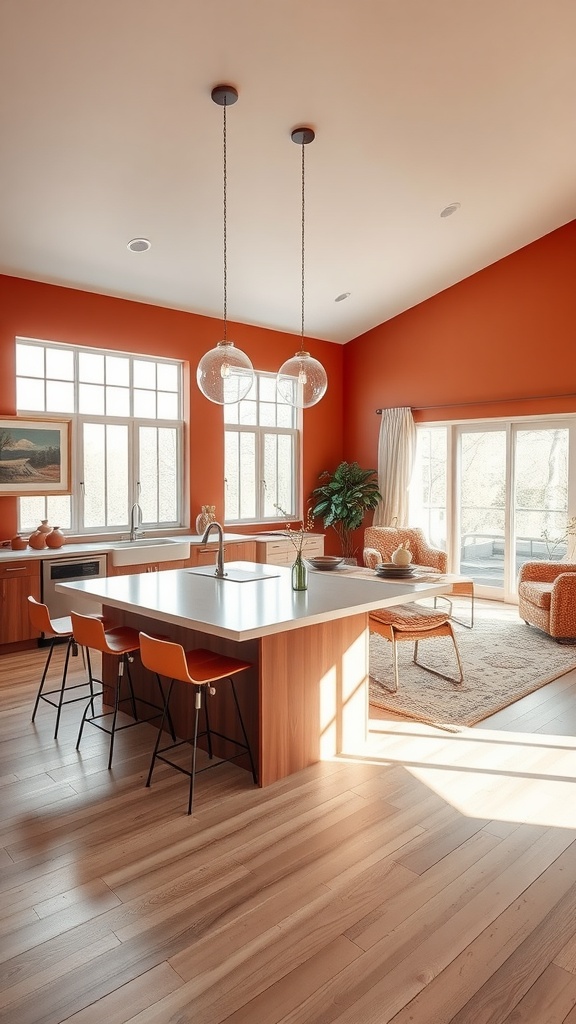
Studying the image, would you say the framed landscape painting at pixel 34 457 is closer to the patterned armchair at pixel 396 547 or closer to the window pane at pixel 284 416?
the window pane at pixel 284 416

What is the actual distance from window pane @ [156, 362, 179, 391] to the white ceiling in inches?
24.5

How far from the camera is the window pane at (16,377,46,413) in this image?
590 cm

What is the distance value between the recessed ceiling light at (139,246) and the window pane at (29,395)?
1.43 m

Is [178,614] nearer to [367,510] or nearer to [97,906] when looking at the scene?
[97,906]

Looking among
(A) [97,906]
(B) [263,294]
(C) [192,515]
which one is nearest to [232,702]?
(A) [97,906]

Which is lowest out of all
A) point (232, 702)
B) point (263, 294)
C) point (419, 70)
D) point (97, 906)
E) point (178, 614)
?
point (97, 906)

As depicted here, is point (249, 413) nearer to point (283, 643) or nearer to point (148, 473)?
point (148, 473)

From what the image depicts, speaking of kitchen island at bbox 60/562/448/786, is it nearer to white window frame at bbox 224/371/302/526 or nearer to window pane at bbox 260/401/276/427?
white window frame at bbox 224/371/302/526

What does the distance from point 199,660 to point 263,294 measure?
192 inches

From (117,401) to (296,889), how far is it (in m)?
5.18

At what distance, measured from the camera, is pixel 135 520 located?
6.55m

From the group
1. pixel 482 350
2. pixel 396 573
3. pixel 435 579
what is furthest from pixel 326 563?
pixel 482 350

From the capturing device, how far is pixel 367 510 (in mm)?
8523

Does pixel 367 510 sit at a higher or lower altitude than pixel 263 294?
lower
